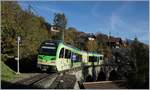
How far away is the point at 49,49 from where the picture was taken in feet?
117

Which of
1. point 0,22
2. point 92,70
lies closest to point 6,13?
point 0,22

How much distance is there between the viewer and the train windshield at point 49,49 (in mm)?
35281

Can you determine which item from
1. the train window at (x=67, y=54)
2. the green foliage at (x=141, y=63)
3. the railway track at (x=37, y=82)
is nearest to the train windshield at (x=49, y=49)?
the train window at (x=67, y=54)

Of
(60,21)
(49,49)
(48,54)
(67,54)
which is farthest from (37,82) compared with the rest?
(60,21)

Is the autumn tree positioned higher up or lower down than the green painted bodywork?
higher up

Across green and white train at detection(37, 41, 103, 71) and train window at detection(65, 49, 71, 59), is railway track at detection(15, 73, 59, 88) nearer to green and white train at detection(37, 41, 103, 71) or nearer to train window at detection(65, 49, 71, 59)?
green and white train at detection(37, 41, 103, 71)

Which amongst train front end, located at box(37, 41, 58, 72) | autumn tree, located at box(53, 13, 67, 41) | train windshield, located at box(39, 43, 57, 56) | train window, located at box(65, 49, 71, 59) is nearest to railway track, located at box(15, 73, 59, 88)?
train front end, located at box(37, 41, 58, 72)

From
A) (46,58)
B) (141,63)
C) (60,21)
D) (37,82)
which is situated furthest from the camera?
(60,21)

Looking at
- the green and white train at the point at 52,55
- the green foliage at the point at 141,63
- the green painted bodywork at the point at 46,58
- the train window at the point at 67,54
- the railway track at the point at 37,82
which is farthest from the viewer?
the train window at the point at 67,54

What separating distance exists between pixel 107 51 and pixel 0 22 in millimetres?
71557

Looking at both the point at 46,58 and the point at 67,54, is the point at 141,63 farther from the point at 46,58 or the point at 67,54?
the point at 67,54

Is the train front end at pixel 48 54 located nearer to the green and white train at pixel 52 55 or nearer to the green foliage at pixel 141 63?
the green and white train at pixel 52 55

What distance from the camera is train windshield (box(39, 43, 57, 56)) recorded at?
116 ft

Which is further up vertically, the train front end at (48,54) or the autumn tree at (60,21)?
the autumn tree at (60,21)
